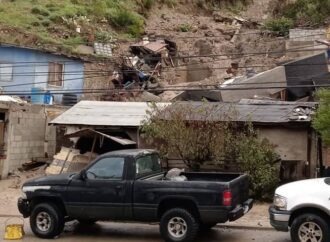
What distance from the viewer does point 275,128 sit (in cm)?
1962

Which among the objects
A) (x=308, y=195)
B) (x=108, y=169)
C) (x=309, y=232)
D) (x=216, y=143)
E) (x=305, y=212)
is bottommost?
(x=309, y=232)

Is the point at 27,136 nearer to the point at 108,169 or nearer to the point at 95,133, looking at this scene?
the point at 95,133

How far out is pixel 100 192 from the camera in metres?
12.4

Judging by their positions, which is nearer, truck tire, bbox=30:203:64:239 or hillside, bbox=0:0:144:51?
truck tire, bbox=30:203:64:239

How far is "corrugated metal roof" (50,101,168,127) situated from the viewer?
22.0 metres

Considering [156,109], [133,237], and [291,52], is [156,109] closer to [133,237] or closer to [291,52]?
[133,237]

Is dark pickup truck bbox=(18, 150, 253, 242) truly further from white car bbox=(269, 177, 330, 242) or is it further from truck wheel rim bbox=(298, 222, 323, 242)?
truck wheel rim bbox=(298, 222, 323, 242)

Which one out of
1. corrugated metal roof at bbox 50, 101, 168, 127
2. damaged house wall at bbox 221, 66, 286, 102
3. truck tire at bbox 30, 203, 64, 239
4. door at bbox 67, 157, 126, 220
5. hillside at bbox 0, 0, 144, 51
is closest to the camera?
door at bbox 67, 157, 126, 220

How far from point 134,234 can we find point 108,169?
5.94 feet

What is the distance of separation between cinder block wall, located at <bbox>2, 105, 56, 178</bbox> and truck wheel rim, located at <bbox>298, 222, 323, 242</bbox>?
15680 mm

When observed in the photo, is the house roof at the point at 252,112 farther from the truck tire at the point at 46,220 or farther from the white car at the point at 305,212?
the white car at the point at 305,212

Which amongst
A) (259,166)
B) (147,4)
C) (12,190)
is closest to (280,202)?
(259,166)

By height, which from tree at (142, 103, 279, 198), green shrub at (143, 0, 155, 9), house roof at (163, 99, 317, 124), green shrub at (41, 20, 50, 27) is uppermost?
green shrub at (143, 0, 155, 9)

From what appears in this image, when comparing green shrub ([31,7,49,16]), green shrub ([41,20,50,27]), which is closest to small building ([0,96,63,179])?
green shrub ([41,20,50,27])
